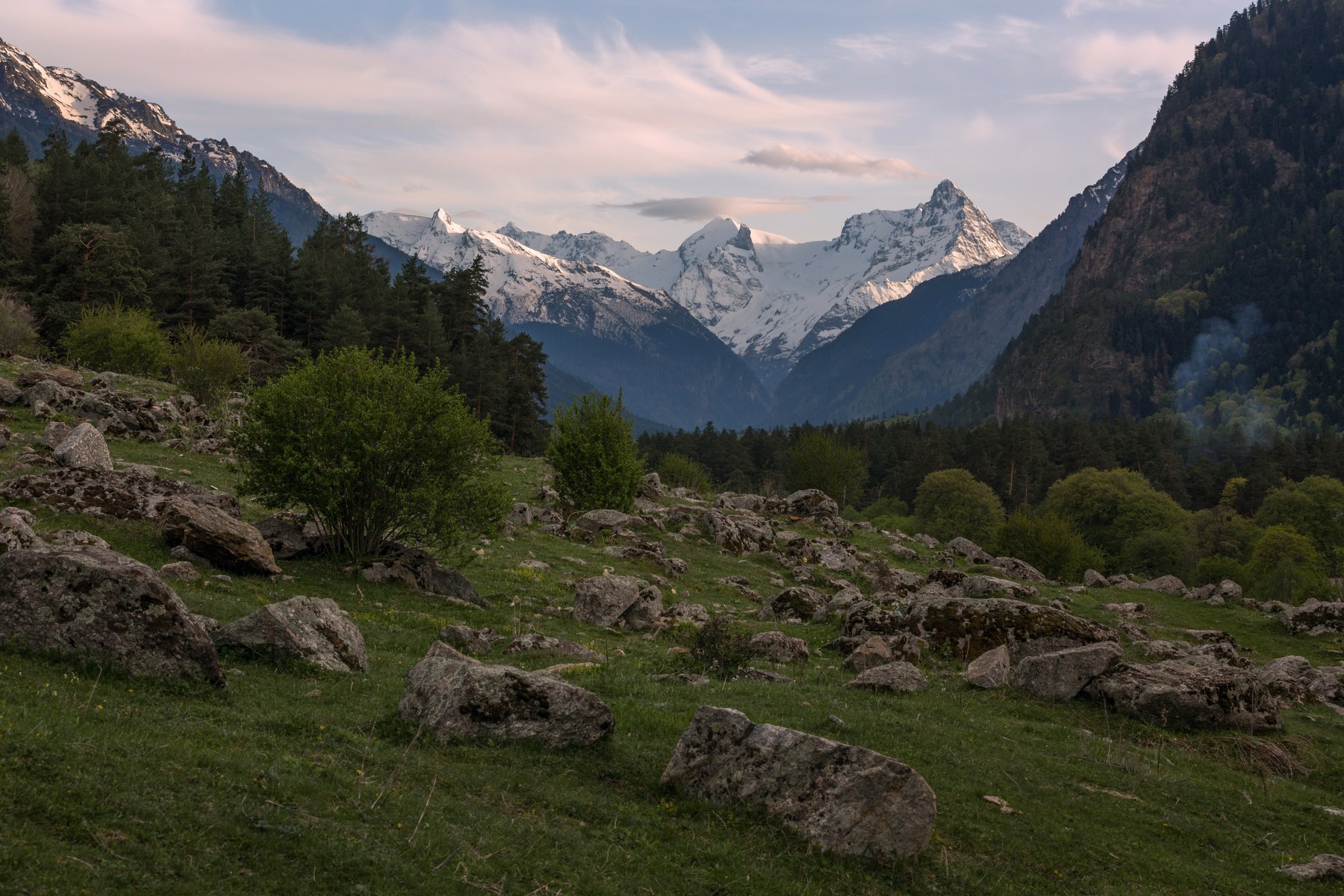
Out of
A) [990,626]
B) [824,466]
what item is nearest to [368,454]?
[990,626]

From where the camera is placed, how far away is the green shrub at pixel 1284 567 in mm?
76500

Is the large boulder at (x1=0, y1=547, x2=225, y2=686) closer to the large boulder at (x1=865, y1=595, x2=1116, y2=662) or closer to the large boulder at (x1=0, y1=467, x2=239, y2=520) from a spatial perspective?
the large boulder at (x1=0, y1=467, x2=239, y2=520)

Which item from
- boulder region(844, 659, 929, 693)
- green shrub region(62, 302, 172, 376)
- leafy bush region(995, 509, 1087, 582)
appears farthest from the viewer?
leafy bush region(995, 509, 1087, 582)

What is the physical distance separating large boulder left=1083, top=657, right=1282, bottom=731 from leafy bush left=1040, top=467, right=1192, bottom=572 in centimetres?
8178

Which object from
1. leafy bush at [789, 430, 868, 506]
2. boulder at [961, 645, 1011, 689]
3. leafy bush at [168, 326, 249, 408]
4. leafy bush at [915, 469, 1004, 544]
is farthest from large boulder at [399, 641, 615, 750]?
leafy bush at [789, 430, 868, 506]

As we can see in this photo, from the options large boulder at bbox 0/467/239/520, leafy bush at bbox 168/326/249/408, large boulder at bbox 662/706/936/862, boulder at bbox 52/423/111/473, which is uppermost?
leafy bush at bbox 168/326/249/408

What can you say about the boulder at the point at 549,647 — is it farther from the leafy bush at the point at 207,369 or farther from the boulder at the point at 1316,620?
the boulder at the point at 1316,620

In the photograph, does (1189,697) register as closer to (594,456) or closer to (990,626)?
(990,626)

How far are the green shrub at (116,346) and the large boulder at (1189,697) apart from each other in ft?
209

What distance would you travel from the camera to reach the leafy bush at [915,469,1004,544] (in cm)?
10906

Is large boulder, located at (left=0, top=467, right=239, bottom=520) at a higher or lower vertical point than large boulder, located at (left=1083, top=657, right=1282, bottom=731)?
higher

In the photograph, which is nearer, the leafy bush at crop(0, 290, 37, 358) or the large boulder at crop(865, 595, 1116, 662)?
the large boulder at crop(865, 595, 1116, 662)

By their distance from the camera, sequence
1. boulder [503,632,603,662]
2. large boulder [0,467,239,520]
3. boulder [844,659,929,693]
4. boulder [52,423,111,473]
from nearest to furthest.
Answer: boulder [503,632,603,662]
boulder [844,659,929,693]
large boulder [0,467,239,520]
boulder [52,423,111,473]

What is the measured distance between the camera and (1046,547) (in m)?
80.1
